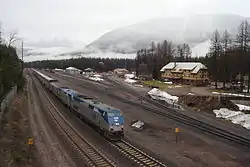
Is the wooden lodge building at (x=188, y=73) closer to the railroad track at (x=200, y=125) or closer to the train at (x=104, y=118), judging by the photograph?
the railroad track at (x=200, y=125)

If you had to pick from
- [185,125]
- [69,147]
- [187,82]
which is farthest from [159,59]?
[69,147]

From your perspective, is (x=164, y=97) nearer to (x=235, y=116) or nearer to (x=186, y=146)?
(x=235, y=116)

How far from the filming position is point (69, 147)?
26.3 m

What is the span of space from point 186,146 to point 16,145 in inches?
603

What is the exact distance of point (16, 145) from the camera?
83.1 ft

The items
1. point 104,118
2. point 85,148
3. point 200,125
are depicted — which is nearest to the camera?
point 85,148

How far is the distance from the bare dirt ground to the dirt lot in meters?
10.1

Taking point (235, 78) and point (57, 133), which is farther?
point (235, 78)

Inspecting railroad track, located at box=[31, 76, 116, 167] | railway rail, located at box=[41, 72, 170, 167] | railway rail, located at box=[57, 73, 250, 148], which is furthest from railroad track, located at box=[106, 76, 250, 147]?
railroad track, located at box=[31, 76, 116, 167]

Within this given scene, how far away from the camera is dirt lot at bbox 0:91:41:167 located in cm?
2114

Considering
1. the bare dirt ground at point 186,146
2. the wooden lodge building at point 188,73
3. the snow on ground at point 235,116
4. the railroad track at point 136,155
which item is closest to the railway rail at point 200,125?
the bare dirt ground at point 186,146

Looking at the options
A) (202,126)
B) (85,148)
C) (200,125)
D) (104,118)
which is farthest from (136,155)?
(200,125)

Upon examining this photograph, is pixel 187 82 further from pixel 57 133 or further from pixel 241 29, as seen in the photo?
pixel 57 133

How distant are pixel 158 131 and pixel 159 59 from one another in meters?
112
